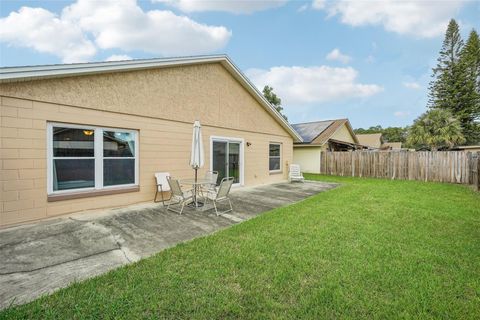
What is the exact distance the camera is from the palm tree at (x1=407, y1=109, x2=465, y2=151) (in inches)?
732

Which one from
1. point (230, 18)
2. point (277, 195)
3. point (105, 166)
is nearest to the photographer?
point (105, 166)

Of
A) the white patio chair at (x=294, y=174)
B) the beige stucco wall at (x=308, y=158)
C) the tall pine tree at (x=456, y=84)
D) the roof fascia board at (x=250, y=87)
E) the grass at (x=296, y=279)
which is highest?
the tall pine tree at (x=456, y=84)

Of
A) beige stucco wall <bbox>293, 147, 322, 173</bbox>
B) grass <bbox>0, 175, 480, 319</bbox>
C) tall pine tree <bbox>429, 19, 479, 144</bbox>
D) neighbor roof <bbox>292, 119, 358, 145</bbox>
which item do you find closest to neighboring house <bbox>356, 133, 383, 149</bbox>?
tall pine tree <bbox>429, 19, 479, 144</bbox>

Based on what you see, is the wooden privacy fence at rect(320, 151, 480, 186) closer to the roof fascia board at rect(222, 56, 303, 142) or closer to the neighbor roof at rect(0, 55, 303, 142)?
the roof fascia board at rect(222, 56, 303, 142)

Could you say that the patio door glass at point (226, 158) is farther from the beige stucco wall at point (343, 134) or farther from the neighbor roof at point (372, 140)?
the neighbor roof at point (372, 140)

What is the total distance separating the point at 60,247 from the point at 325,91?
27719 millimetres

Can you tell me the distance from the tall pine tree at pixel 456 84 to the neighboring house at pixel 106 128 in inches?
1223

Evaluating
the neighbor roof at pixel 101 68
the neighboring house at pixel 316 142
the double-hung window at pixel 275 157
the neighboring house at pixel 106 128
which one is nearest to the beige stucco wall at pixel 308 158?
the neighboring house at pixel 316 142

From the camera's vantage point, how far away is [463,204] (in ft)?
23.8

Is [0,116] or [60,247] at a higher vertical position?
[0,116]

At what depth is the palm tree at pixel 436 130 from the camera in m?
18.6

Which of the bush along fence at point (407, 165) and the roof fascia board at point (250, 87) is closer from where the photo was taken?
the roof fascia board at point (250, 87)

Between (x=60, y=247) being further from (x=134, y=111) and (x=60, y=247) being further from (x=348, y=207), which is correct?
(x=348, y=207)

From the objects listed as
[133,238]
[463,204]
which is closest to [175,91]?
[133,238]
